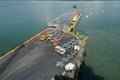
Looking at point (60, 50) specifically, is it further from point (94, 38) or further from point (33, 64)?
point (94, 38)

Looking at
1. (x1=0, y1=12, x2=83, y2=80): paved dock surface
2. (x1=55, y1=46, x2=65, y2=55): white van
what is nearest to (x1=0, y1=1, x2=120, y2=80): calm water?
(x1=55, y1=46, x2=65, y2=55): white van

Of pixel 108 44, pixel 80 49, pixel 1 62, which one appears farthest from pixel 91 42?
pixel 1 62

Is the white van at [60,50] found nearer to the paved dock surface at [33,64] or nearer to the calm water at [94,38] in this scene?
the paved dock surface at [33,64]

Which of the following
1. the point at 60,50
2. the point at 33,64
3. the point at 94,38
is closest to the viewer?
the point at 33,64

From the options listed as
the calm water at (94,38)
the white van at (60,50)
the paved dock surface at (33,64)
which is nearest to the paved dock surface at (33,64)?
the paved dock surface at (33,64)

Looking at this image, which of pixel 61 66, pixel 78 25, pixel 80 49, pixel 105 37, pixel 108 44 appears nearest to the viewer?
pixel 61 66

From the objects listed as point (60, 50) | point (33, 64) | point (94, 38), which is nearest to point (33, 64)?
point (33, 64)

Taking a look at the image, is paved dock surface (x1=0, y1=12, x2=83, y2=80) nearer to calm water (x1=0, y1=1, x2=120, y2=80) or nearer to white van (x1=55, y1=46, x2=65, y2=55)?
white van (x1=55, y1=46, x2=65, y2=55)

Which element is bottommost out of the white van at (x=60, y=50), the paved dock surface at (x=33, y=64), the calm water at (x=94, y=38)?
the calm water at (x=94, y=38)

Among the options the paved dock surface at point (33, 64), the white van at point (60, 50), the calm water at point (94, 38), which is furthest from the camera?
the calm water at point (94, 38)

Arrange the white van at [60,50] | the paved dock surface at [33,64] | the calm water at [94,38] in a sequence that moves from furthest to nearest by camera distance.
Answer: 1. the calm water at [94,38]
2. the white van at [60,50]
3. the paved dock surface at [33,64]

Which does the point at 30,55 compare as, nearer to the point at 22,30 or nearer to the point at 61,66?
the point at 61,66
